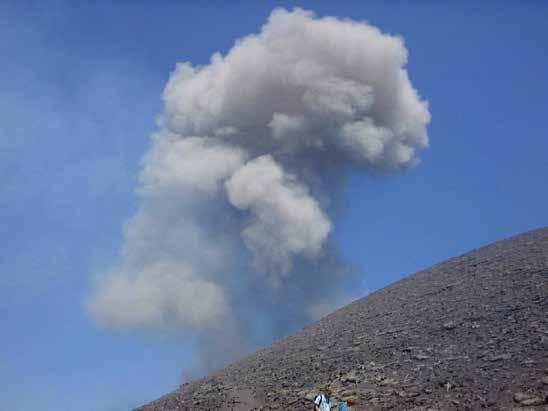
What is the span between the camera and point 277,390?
21.3 m

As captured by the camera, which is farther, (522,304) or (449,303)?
(449,303)

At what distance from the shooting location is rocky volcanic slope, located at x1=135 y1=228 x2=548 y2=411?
54.1 ft

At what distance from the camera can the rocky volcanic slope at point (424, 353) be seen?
16.5 meters

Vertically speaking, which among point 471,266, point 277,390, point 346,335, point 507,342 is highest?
point 471,266

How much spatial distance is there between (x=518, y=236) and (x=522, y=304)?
55.4 ft

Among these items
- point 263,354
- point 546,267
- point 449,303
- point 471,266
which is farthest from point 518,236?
point 263,354

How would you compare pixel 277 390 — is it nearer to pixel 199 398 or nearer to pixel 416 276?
pixel 199 398

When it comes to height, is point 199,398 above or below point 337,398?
above

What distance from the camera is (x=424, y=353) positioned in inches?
818

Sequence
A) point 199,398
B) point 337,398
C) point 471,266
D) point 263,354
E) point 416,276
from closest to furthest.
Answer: point 337,398 → point 199,398 → point 263,354 → point 471,266 → point 416,276

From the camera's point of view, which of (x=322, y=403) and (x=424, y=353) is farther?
(x=424, y=353)

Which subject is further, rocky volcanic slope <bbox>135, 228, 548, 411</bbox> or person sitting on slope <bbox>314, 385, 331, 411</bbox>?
rocky volcanic slope <bbox>135, 228, 548, 411</bbox>

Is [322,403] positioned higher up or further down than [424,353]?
further down

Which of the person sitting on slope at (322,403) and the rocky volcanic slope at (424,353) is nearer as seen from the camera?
the person sitting on slope at (322,403)
